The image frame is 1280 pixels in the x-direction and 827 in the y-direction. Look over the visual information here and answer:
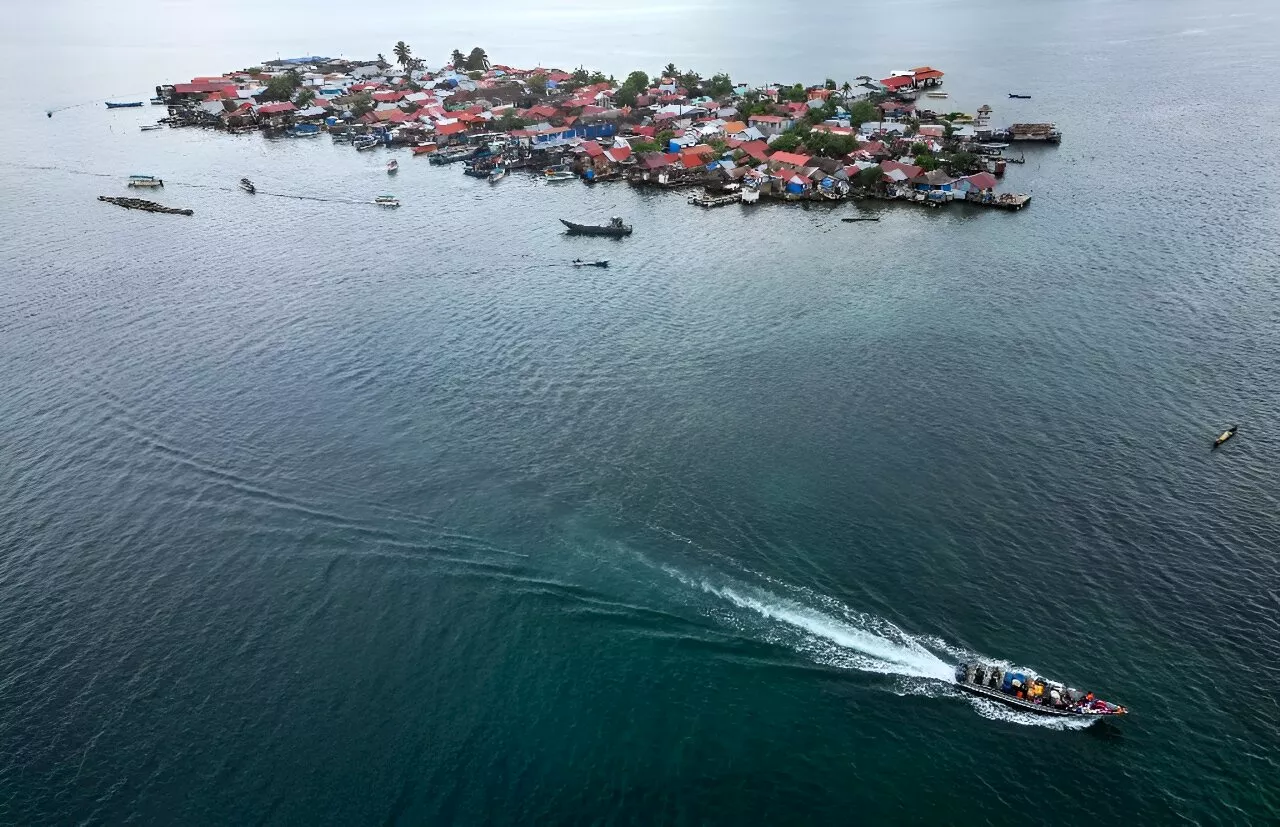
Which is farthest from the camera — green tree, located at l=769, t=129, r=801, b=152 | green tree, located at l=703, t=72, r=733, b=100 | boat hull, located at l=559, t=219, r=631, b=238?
green tree, located at l=703, t=72, r=733, b=100

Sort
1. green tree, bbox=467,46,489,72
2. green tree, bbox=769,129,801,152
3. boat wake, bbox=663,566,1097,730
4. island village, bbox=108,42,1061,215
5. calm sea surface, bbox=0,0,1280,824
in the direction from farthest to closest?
green tree, bbox=467,46,489,72
green tree, bbox=769,129,801,152
island village, bbox=108,42,1061,215
boat wake, bbox=663,566,1097,730
calm sea surface, bbox=0,0,1280,824

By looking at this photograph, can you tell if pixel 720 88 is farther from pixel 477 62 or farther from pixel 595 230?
pixel 595 230

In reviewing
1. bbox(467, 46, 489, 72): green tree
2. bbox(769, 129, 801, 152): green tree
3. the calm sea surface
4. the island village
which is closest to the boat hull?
the calm sea surface

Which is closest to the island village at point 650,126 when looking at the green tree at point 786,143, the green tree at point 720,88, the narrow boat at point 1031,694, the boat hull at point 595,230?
the green tree at point 786,143

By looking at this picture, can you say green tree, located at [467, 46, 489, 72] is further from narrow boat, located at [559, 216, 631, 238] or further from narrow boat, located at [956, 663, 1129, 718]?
narrow boat, located at [956, 663, 1129, 718]

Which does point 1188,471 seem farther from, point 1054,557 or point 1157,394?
point 1054,557

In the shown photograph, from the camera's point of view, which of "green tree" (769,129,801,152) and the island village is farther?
"green tree" (769,129,801,152)

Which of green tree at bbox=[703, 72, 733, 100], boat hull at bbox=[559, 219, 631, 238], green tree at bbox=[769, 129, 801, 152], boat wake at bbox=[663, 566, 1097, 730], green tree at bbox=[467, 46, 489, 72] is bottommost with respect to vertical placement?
boat wake at bbox=[663, 566, 1097, 730]
